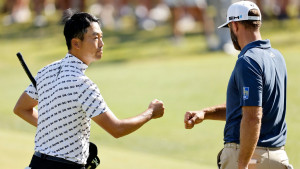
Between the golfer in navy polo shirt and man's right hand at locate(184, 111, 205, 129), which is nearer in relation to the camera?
the golfer in navy polo shirt

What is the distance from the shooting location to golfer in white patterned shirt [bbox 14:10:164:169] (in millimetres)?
4242

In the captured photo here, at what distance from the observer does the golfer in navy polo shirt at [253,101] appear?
432 cm

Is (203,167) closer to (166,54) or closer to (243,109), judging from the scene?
(243,109)

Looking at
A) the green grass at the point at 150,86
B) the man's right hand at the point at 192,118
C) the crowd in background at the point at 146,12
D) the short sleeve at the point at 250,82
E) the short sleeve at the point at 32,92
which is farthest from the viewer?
the crowd in background at the point at 146,12

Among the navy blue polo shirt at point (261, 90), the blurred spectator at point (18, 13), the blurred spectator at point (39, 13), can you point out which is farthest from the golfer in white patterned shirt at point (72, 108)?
the blurred spectator at point (18, 13)

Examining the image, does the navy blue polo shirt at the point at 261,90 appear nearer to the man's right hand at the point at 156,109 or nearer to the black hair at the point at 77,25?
the man's right hand at the point at 156,109

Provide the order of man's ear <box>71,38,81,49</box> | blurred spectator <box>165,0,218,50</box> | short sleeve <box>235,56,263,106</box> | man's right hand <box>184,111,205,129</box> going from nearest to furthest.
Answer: short sleeve <box>235,56,263,106</box>, man's ear <box>71,38,81,49</box>, man's right hand <box>184,111,205,129</box>, blurred spectator <box>165,0,218,50</box>

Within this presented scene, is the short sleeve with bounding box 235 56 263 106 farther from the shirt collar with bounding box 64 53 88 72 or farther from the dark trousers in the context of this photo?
the dark trousers

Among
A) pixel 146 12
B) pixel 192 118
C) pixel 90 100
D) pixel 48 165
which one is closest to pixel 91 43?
pixel 90 100

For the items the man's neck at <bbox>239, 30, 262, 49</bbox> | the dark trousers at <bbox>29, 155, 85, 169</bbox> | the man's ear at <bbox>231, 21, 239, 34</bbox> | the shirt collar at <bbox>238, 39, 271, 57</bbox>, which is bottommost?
the dark trousers at <bbox>29, 155, 85, 169</bbox>

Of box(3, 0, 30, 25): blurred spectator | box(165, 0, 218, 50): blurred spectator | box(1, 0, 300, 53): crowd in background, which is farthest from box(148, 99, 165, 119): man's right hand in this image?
box(3, 0, 30, 25): blurred spectator

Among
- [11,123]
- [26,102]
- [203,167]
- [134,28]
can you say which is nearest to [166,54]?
[134,28]

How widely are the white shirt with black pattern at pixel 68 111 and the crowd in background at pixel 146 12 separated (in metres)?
17.2

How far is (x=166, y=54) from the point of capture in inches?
815
